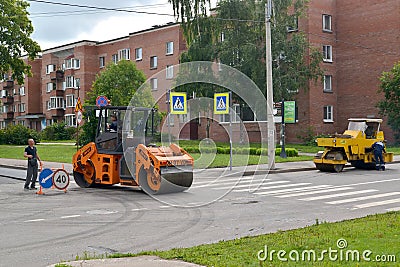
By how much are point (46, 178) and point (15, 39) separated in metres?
30.1

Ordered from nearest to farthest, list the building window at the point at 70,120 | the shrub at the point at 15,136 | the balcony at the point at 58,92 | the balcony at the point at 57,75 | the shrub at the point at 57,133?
the shrub at the point at 15,136 < the shrub at the point at 57,133 < the building window at the point at 70,120 < the balcony at the point at 57,75 < the balcony at the point at 58,92

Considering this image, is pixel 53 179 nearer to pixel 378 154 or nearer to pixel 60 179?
pixel 60 179

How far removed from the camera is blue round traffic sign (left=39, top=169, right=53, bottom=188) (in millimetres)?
16719

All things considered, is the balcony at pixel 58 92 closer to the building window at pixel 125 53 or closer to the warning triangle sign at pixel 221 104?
the building window at pixel 125 53

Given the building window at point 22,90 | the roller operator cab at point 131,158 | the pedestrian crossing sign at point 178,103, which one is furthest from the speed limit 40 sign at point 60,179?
the building window at point 22,90

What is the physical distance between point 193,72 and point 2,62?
3412 centimetres

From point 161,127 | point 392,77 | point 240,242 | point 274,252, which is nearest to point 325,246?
point 274,252

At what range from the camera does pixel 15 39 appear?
43844mm

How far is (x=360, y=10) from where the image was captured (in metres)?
46.7

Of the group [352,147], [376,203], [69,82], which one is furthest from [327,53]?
[69,82]

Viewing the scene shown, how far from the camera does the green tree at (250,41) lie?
39.4 m

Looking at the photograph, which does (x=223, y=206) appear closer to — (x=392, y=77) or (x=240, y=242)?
(x=240, y=242)

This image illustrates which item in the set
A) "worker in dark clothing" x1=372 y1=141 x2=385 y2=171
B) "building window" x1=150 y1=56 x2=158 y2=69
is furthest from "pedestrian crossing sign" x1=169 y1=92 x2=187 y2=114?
"building window" x1=150 y1=56 x2=158 y2=69

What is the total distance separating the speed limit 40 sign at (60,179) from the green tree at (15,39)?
29.1 metres
